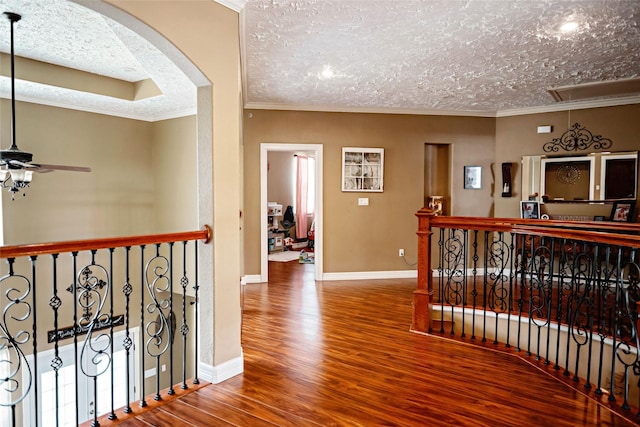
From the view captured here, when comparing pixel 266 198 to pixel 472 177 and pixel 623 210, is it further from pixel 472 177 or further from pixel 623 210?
pixel 623 210

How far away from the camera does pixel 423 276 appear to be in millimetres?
3865

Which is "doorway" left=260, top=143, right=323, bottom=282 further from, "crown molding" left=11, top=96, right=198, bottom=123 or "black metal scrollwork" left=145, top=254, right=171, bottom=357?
"black metal scrollwork" left=145, top=254, right=171, bottom=357

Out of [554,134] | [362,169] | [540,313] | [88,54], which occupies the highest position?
[88,54]

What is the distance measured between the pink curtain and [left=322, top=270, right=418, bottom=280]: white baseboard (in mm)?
4516

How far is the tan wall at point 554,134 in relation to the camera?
18.0 ft

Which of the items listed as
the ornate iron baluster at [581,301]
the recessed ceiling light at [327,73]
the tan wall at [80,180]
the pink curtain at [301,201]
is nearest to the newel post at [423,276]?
the ornate iron baluster at [581,301]

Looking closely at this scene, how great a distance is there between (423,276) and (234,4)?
114 inches

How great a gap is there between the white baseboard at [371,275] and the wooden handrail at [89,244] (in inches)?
144

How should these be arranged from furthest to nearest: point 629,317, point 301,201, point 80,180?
→ point 301,201 < point 80,180 < point 629,317

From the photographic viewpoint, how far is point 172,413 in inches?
92.3

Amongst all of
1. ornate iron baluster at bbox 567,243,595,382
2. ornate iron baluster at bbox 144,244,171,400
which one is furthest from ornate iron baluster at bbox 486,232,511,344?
ornate iron baluster at bbox 144,244,171,400

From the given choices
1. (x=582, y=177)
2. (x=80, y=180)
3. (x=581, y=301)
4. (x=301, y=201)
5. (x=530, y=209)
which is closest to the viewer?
(x=581, y=301)

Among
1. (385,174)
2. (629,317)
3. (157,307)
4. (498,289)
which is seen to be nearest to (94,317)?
(157,307)

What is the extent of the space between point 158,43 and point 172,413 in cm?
226
